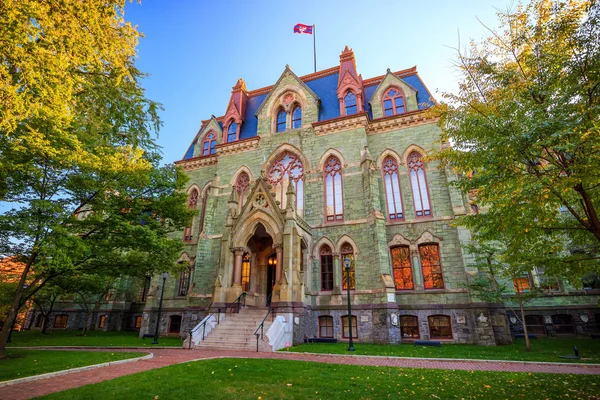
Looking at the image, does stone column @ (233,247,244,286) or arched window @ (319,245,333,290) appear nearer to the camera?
stone column @ (233,247,244,286)

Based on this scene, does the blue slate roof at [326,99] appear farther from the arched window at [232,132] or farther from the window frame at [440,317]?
the window frame at [440,317]

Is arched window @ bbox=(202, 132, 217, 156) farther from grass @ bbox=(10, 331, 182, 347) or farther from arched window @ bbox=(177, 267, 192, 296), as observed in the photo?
grass @ bbox=(10, 331, 182, 347)

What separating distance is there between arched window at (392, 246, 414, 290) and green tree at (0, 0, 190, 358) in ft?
39.2

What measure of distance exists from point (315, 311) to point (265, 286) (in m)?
3.62

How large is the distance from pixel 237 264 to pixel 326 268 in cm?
537

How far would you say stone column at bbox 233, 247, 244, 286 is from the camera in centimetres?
1717

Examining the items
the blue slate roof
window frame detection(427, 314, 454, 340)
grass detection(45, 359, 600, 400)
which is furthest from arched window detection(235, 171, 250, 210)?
grass detection(45, 359, 600, 400)

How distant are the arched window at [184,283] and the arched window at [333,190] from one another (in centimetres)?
1108

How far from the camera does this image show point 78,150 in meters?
9.95

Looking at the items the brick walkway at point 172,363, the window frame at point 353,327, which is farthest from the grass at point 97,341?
the window frame at point 353,327

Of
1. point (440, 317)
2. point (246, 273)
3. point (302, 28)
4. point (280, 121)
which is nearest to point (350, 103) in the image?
point (280, 121)

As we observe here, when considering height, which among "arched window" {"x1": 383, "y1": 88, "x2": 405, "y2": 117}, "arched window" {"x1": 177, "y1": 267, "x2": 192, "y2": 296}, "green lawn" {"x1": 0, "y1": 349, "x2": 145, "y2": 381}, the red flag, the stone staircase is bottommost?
"green lawn" {"x1": 0, "y1": 349, "x2": 145, "y2": 381}

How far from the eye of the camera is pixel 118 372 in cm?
830

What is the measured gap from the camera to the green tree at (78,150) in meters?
6.60
